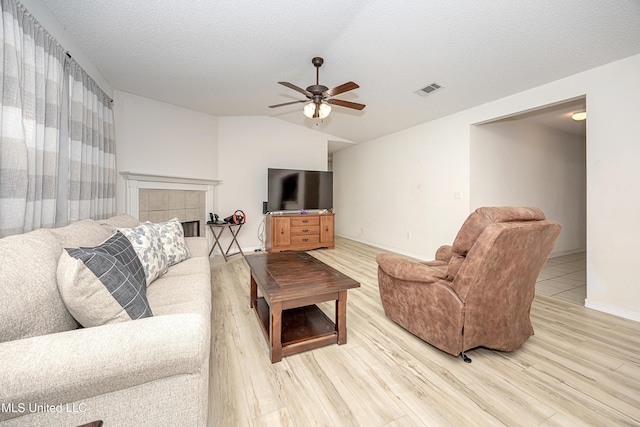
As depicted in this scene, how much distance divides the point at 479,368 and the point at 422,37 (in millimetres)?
2734

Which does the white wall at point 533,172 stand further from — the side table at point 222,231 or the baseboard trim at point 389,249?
the side table at point 222,231

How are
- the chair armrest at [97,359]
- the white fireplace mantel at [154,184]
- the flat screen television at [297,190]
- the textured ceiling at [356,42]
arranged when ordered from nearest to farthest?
1. the chair armrest at [97,359]
2. the textured ceiling at [356,42]
3. the white fireplace mantel at [154,184]
4. the flat screen television at [297,190]

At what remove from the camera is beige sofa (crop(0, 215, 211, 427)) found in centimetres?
70

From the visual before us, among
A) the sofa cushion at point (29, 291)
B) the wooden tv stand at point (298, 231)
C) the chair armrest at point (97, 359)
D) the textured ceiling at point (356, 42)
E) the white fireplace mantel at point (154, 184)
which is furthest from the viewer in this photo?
the wooden tv stand at point (298, 231)

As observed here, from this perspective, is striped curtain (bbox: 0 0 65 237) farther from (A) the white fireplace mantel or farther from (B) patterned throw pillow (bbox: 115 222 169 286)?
(A) the white fireplace mantel

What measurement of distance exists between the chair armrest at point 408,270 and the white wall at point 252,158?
3480 millimetres

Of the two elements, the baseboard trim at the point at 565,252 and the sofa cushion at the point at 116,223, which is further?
the baseboard trim at the point at 565,252

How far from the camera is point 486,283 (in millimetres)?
1524

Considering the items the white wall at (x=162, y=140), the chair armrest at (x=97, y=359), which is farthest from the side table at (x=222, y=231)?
the chair armrest at (x=97, y=359)

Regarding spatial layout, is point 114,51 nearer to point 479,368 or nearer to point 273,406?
point 273,406

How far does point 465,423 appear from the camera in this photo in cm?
120

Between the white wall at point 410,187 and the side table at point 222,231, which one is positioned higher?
the white wall at point 410,187

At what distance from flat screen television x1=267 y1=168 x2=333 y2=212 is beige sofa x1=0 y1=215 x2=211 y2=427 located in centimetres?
387

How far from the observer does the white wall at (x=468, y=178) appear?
2.31m
